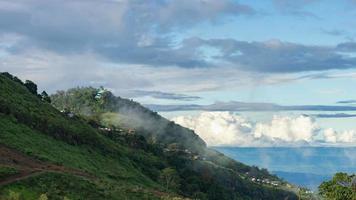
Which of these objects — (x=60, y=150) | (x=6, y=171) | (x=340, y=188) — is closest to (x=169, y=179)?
(x=60, y=150)

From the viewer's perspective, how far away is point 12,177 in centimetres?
8825

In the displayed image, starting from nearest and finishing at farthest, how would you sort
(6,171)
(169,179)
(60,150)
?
(6,171) < (60,150) < (169,179)

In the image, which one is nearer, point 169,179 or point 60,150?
point 60,150

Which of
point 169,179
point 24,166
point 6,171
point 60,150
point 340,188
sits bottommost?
point 169,179

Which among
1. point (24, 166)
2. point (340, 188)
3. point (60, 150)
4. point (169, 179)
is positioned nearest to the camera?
point (24, 166)

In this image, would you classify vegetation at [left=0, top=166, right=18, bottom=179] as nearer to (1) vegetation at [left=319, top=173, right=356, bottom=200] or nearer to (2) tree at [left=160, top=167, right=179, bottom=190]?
(1) vegetation at [left=319, top=173, right=356, bottom=200]

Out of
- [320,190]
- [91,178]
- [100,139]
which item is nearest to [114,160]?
[100,139]

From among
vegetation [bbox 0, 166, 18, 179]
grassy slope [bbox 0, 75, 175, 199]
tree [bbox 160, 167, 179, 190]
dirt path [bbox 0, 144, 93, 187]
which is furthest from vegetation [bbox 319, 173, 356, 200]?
tree [bbox 160, 167, 179, 190]

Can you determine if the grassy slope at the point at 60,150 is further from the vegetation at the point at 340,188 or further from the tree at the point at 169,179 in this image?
the vegetation at the point at 340,188

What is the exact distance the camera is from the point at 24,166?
98812 mm

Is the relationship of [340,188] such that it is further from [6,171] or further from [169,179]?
[169,179]

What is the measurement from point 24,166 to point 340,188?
61.3 metres

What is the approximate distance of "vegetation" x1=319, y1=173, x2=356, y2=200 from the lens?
366ft

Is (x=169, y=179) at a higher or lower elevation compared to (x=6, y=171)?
lower
